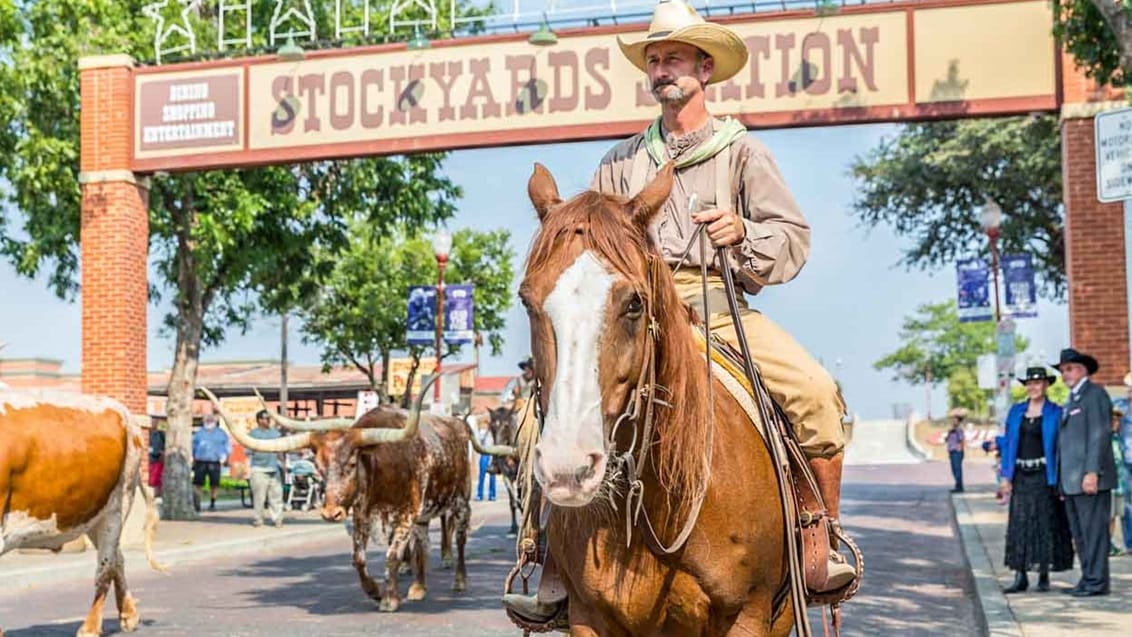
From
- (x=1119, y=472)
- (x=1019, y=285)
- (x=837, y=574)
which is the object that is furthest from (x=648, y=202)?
(x=1019, y=285)

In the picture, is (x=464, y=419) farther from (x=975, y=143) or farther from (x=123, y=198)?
(x=975, y=143)

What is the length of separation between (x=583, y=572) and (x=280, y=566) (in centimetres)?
1371

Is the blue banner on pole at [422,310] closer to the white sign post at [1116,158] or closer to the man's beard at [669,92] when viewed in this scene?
the white sign post at [1116,158]

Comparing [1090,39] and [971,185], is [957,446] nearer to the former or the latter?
[971,185]

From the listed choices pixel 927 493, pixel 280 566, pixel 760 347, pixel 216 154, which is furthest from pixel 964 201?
pixel 760 347

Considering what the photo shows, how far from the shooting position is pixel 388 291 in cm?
4684

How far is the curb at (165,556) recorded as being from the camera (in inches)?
592

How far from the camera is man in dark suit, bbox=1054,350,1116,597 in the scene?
39.4ft

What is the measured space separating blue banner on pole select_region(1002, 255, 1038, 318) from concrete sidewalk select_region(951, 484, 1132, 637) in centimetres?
706

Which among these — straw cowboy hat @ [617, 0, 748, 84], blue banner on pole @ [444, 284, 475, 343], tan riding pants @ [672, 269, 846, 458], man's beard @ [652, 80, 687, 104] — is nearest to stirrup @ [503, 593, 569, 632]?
tan riding pants @ [672, 269, 846, 458]

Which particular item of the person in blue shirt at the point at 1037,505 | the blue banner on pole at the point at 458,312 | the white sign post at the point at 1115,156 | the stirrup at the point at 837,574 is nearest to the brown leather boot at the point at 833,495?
the stirrup at the point at 837,574

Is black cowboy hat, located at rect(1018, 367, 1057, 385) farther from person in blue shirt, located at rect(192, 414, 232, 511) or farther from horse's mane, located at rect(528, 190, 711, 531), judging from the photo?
person in blue shirt, located at rect(192, 414, 232, 511)

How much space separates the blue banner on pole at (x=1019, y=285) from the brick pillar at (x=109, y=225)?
14.2 m

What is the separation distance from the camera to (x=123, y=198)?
2108 cm
